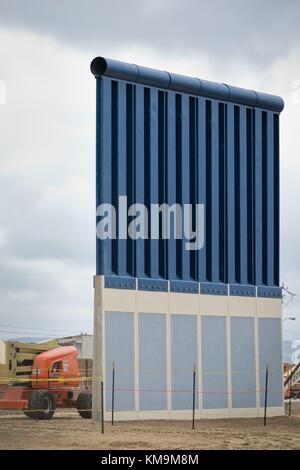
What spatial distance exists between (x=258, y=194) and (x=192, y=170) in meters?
3.41

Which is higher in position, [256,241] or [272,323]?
[256,241]

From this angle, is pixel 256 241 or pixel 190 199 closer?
pixel 190 199

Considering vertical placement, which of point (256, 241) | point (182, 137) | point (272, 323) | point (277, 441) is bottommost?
point (277, 441)

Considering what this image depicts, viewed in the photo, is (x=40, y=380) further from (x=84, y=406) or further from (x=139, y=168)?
(x=139, y=168)

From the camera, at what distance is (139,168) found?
33.7 meters

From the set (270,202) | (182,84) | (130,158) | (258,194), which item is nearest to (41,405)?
(130,158)

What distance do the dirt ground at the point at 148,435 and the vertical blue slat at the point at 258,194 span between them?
238 inches

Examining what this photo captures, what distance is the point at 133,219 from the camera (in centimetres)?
3341

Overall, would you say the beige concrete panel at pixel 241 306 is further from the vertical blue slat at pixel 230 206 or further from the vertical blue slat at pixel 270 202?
the vertical blue slat at pixel 270 202
